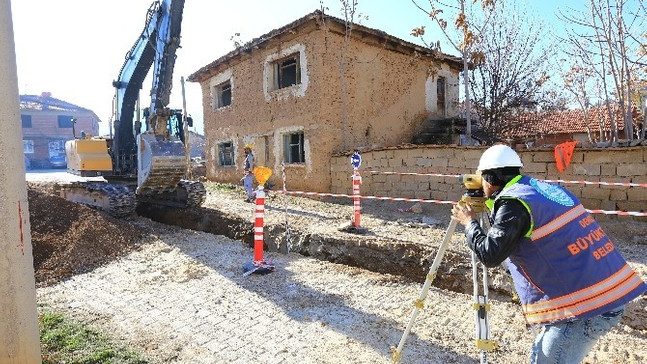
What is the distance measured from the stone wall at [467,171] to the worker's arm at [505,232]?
7015 millimetres

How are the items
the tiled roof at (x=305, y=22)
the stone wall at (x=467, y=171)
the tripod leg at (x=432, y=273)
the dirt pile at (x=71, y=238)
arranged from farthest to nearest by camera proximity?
1. the tiled roof at (x=305, y=22)
2. the stone wall at (x=467, y=171)
3. the dirt pile at (x=71, y=238)
4. the tripod leg at (x=432, y=273)

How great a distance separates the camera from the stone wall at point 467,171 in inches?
285

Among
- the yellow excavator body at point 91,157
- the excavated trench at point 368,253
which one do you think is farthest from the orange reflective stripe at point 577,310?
the yellow excavator body at point 91,157

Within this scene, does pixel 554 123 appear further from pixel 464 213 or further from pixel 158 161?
pixel 464 213

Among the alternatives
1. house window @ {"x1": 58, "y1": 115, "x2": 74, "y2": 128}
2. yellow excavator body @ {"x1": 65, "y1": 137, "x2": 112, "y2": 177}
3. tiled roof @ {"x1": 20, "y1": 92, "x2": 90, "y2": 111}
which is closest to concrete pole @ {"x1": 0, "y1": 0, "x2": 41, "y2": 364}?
yellow excavator body @ {"x1": 65, "y1": 137, "x2": 112, "y2": 177}

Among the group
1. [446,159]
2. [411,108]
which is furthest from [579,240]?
[411,108]

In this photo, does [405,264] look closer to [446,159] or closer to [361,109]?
[446,159]

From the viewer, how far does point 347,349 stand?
345 centimetres

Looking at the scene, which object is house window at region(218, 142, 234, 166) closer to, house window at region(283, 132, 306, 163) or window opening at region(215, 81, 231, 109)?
window opening at region(215, 81, 231, 109)

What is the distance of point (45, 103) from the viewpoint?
142ft

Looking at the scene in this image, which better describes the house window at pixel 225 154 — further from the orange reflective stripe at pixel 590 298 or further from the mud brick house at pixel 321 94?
the orange reflective stripe at pixel 590 298

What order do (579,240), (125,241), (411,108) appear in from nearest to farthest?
(579,240), (125,241), (411,108)

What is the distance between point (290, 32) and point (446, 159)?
6743 millimetres

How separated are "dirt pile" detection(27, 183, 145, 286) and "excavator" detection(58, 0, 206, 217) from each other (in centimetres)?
77
